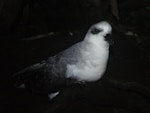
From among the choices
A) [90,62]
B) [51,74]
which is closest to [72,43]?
[51,74]

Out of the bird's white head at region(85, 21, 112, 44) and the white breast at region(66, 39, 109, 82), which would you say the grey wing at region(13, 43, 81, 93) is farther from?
the bird's white head at region(85, 21, 112, 44)

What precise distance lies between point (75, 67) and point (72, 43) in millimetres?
1616

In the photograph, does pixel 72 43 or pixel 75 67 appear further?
pixel 72 43

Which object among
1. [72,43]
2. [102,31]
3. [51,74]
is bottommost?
[72,43]

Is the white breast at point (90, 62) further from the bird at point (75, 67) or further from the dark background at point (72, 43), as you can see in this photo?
the dark background at point (72, 43)

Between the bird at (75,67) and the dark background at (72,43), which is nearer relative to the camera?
the bird at (75,67)

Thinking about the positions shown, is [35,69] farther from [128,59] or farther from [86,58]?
[128,59]

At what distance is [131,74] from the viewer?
13.1 feet

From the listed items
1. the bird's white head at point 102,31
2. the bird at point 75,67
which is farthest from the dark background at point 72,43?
the bird's white head at point 102,31

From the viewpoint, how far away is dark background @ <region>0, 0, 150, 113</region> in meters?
3.07

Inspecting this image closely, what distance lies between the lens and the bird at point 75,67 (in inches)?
115

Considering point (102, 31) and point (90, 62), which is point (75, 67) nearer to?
point (90, 62)

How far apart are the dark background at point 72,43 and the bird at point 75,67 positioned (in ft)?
0.38

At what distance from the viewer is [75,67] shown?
2951mm
